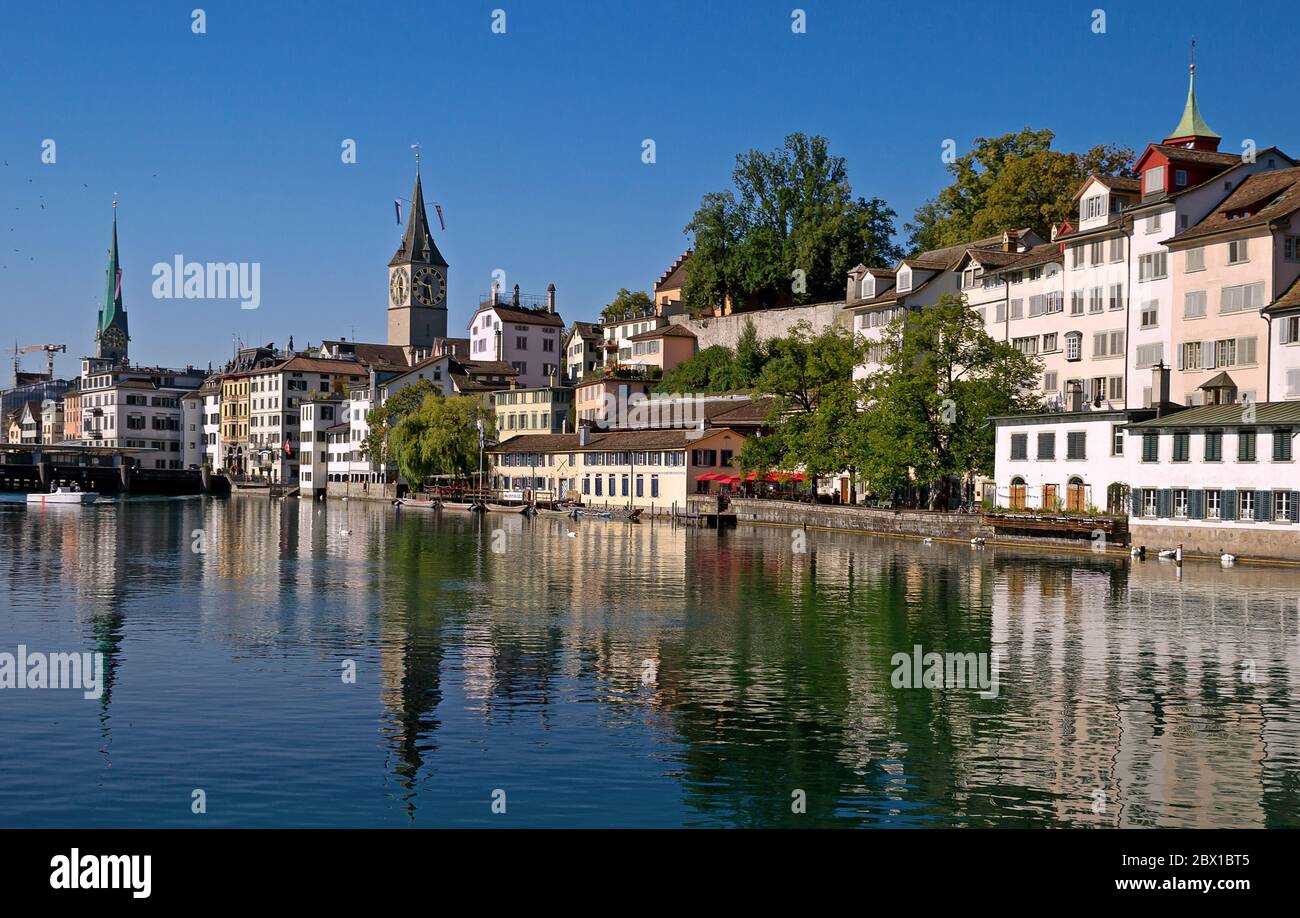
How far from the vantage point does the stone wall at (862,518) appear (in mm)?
75938

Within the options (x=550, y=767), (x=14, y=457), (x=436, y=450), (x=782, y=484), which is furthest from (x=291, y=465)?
(x=550, y=767)

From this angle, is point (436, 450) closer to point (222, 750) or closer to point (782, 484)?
point (782, 484)

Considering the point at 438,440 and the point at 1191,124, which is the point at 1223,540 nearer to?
the point at 1191,124

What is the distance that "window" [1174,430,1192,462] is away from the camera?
62969mm

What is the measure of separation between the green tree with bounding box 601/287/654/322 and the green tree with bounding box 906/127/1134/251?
200ft

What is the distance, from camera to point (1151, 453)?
6525 centimetres

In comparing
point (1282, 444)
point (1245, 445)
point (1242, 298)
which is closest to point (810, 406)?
point (1242, 298)

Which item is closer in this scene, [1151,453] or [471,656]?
[471,656]

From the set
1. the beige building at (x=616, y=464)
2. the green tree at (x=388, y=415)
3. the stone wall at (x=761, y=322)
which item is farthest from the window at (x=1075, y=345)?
the green tree at (x=388, y=415)

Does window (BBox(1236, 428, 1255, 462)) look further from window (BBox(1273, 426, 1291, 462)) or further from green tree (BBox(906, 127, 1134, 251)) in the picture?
green tree (BBox(906, 127, 1134, 251))

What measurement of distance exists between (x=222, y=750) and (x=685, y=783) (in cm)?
816

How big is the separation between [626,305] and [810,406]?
7235cm

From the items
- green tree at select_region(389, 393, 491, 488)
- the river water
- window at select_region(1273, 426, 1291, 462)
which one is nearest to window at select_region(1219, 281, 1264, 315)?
window at select_region(1273, 426, 1291, 462)

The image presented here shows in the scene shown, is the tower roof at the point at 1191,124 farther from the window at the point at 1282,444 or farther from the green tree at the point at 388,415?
the green tree at the point at 388,415
